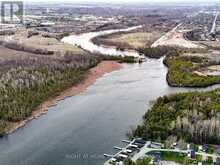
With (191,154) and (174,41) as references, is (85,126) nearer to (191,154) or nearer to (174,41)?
(191,154)

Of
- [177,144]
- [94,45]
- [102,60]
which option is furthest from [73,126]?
[94,45]

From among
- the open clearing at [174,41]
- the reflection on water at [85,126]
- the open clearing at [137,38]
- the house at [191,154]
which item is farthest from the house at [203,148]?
the open clearing at [137,38]

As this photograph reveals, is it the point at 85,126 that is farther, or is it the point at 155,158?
the point at 85,126

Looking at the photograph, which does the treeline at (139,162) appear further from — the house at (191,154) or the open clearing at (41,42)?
the open clearing at (41,42)

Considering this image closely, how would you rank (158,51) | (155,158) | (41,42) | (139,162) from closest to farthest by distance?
(139,162) < (155,158) < (158,51) < (41,42)

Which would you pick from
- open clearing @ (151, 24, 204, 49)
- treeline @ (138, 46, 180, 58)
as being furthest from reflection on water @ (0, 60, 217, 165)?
open clearing @ (151, 24, 204, 49)

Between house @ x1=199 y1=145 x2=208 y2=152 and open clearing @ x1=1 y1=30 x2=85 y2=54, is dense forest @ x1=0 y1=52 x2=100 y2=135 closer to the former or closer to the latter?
open clearing @ x1=1 y1=30 x2=85 y2=54

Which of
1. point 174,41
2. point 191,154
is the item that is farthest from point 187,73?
point 174,41
